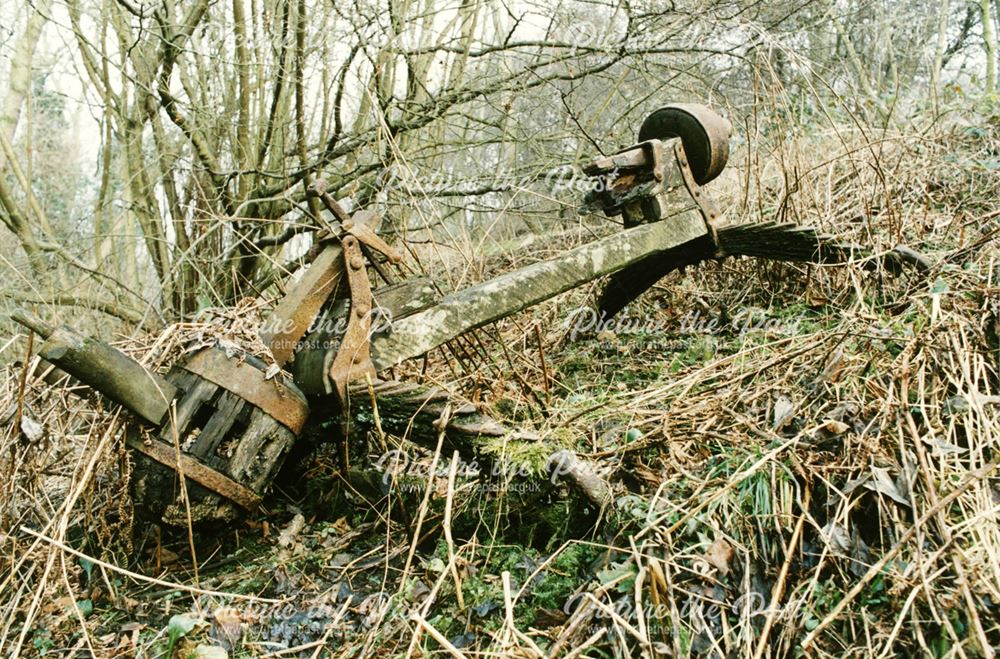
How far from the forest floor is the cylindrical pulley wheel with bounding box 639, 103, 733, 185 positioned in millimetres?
837

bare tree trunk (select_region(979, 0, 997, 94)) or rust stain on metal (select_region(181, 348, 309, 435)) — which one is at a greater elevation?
bare tree trunk (select_region(979, 0, 997, 94))

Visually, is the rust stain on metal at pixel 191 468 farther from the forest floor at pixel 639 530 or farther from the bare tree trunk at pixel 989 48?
the bare tree trunk at pixel 989 48

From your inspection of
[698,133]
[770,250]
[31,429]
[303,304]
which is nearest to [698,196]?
[698,133]

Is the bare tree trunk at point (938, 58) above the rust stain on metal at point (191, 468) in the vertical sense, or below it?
above

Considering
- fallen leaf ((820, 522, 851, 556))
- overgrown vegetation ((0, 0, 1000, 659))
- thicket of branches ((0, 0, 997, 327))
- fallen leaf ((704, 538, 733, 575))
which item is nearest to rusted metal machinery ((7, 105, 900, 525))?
overgrown vegetation ((0, 0, 1000, 659))

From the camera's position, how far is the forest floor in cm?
186

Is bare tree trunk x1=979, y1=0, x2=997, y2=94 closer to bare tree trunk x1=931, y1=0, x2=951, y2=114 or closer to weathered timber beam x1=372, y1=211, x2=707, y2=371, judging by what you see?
bare tree trunk x1=931, y1=0, x2=951, y2=114

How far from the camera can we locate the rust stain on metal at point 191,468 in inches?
95.2

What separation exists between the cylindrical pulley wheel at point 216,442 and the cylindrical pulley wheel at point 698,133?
7.34 ft

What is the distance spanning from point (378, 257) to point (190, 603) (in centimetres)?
144

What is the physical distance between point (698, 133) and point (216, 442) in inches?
102

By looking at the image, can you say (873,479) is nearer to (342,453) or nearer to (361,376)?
(361,376)

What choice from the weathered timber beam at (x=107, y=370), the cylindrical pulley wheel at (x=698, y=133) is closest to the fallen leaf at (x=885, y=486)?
the cylindrical pulley wheel at (x=698, y=133)

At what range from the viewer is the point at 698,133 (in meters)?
3.37
